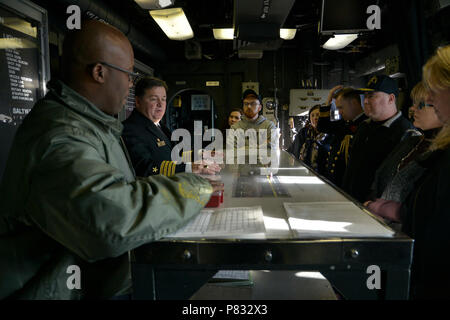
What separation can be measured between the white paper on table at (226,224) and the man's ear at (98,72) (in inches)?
25.7

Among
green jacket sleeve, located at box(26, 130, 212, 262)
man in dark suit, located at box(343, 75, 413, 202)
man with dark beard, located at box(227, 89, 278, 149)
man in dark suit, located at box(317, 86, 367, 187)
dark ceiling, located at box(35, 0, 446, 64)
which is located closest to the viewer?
green jacket sleeve, located at box(26, 130, 212, 262)

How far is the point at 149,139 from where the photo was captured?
2.37m

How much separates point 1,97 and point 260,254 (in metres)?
2.73

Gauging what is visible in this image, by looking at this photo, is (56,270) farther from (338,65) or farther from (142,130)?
(338,65)

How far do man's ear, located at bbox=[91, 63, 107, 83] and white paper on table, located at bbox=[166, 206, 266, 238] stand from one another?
653 mm

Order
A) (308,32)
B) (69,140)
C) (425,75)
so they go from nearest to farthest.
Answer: (69,140)
(425,75)
(308,32)

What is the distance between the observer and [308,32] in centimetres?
738

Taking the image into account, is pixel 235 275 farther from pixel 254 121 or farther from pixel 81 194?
pixel 254 121

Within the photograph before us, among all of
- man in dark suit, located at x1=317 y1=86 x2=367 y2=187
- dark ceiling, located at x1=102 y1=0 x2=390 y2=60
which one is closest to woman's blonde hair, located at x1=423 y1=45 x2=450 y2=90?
man in dark suit, located at x1=317 y1=86 x2=367 y2=187

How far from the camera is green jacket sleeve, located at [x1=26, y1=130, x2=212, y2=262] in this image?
748 millimetres

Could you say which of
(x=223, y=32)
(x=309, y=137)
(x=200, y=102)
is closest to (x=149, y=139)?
(x=309, y=137)

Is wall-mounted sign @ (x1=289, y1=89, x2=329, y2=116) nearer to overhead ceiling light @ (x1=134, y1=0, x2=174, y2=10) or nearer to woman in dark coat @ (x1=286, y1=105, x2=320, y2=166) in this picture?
woman in dark coat @ (x1=286, y1=105, x2=320, y2=166)

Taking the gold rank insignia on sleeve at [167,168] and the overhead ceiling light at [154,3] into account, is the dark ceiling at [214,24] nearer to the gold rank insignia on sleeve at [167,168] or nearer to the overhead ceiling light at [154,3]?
the overhead ceiling light at [154,3]

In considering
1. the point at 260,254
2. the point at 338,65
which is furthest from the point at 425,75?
the point at 338,65
